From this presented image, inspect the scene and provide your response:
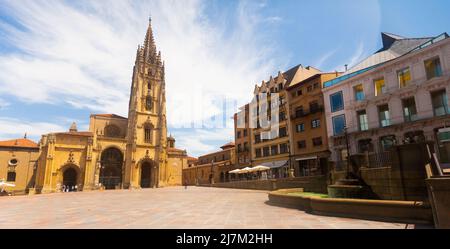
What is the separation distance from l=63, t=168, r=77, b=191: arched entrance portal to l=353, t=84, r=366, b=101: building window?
50289 millimetres

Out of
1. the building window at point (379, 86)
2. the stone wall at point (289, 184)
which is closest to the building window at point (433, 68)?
the building window at point (379, 86)

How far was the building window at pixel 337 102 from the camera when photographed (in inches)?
1126

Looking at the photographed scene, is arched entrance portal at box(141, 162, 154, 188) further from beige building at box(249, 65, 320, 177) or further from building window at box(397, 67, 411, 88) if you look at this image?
building window at box(397, 67, 411, 88)

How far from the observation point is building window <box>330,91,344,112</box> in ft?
93.9

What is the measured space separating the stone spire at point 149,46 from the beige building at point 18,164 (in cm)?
3311

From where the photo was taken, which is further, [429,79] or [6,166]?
[6,166]

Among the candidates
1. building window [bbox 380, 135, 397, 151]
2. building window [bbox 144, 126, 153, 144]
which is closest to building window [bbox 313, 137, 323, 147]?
building window [bbox 380, 135, 397, 151]

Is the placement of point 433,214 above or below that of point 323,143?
below

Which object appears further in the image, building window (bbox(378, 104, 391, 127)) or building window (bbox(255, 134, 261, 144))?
building window (bbox(255, 134, 261, 144))

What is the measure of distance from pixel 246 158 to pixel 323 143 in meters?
16.8

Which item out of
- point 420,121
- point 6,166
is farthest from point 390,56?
point 6,166

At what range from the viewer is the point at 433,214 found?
21.4 feet
